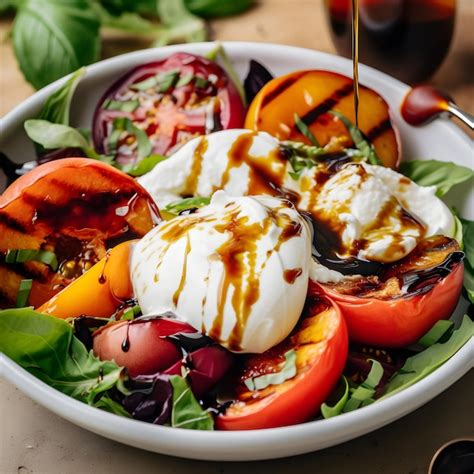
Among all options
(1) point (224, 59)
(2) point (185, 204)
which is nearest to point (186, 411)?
(2) point (185, 204)

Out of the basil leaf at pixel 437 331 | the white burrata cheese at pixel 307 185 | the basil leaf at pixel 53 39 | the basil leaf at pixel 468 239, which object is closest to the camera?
the basil leaf at pixel 437 331

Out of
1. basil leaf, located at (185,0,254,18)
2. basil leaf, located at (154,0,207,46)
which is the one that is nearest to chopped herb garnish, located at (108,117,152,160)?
basil leaf, located at (154,0,207,46)

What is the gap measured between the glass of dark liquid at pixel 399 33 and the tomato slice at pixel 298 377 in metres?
1.25

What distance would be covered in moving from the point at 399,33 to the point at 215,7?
0.79 metres

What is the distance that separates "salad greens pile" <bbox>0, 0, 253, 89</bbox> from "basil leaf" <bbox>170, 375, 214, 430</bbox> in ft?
4.82

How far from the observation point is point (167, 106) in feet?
7.63

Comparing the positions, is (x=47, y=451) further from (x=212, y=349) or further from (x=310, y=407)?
(x=310, y=407)

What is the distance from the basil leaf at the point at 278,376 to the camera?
1556 millimetres

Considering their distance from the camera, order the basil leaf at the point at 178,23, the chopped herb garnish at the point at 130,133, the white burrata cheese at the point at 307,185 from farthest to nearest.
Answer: the basil leaf at the point at 178,23, the chopped herb garnish at the point at 130,133, the white burrata cheese at the point at 307,185

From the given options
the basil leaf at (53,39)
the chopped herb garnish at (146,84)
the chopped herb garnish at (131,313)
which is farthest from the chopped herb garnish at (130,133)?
the chopped herb garnish at (131,313)

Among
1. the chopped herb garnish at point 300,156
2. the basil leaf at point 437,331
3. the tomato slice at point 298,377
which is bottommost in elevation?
the basil leaf at point 437,331

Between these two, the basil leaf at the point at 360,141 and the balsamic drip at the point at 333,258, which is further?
the basil leaf at the point at 360,141

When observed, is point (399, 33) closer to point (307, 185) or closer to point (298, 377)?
point (307, 185)

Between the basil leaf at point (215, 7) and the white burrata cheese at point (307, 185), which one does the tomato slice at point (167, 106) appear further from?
the basil leaf at point (215, 7)
